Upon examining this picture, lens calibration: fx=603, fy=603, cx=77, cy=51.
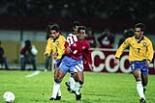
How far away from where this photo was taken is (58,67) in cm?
1761

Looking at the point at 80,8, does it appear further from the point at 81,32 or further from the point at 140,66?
the point at 81,32

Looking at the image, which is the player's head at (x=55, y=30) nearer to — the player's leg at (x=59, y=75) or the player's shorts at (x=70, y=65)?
the player's shorts at (x=70, y=65)

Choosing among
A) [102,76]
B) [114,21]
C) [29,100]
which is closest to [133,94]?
[29,100]

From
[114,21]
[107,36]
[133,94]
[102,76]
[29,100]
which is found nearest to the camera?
[29,100]

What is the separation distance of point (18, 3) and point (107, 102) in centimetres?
2842

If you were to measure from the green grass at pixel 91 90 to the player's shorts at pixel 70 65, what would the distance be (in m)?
0.92

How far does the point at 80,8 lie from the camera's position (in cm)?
4466

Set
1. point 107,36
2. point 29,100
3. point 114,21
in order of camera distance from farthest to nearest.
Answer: point 114,21 → point 107,36 → point 29,100

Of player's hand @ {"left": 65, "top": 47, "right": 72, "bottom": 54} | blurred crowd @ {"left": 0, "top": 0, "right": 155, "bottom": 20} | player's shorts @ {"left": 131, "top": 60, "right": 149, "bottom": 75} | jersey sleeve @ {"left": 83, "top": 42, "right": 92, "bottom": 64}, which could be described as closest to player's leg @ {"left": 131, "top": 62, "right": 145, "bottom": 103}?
player's shorts @ {"left": 131, "top": 60, "right": 149, "bottom": 75}

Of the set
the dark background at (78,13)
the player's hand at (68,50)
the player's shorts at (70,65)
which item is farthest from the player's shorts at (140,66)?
the dark background at (78,13)

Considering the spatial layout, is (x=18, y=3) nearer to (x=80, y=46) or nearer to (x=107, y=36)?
(x=107, y=36)

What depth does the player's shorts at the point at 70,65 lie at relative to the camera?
17.2 m

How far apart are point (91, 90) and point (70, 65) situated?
4742mm

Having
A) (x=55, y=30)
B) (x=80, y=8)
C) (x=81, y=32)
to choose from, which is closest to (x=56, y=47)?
(x=55, y=30)
